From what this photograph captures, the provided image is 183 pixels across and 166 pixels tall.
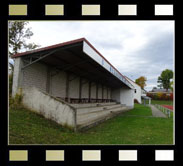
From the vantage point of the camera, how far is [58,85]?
12594mm

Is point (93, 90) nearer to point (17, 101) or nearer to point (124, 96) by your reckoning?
point (124, 96)

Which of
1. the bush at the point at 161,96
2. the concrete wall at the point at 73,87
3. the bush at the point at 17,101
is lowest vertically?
the bush at the point at 161,96

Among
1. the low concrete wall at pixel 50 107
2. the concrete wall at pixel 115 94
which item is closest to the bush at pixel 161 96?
the concrete wall at pixel 115 94

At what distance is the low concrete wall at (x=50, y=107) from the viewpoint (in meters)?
7.41

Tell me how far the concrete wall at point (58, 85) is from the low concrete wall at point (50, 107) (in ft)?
11.1

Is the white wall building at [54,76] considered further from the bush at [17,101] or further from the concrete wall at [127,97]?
the concrete wall at [127,97]

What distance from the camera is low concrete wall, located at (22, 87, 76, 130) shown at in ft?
24.3

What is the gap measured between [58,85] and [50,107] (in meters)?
4.94

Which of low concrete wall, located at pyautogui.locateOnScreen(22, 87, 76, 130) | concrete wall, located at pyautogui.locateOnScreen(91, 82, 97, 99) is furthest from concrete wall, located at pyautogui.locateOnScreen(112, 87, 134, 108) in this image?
low concrete wall, located at pyautogui.locateOnScreen(22, 87, 76, 130)

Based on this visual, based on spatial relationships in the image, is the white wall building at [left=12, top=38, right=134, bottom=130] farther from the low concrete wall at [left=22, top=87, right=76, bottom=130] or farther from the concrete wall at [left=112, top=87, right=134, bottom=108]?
the concrete wall at [left=112, top=87, right=134, bottom=108]

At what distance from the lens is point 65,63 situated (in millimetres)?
11406

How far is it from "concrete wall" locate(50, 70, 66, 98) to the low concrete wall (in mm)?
3373

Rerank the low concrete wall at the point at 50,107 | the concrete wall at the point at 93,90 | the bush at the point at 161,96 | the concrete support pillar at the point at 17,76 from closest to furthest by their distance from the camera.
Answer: the low concrete wall at the point at 50,107 < the concrete support pillar at the point at 17,76 < the concrete wall at the point at 93,90 < the bush at the point at 161,96
